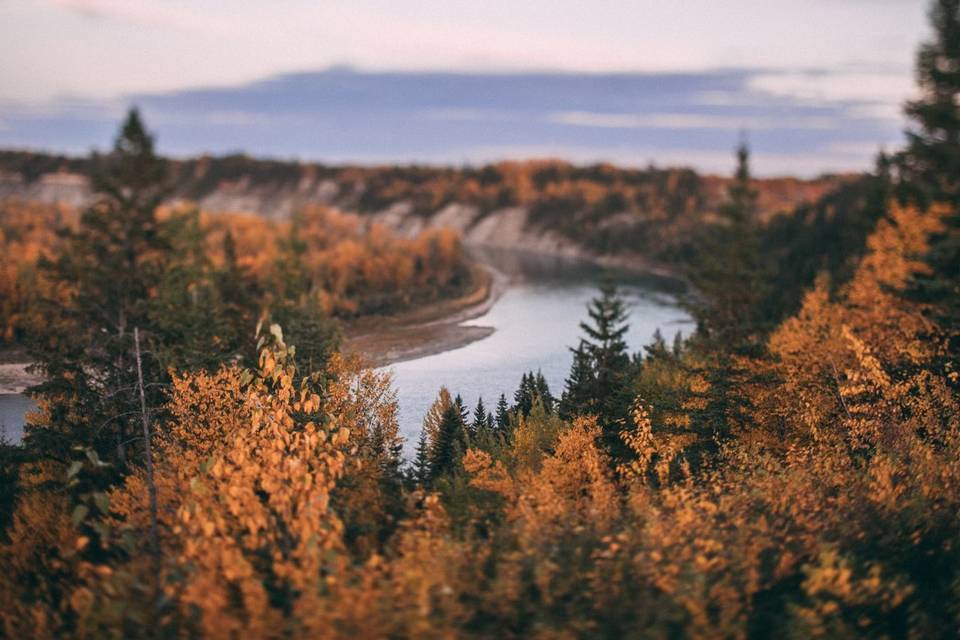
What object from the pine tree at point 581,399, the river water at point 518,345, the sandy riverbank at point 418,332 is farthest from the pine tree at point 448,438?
the sandy riverbank at point 418,332

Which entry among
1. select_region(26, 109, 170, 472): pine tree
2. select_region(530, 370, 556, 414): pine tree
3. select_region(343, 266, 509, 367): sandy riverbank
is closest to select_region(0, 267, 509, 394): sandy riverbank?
select_region(343, 266, 509, 367): sandy riverbank

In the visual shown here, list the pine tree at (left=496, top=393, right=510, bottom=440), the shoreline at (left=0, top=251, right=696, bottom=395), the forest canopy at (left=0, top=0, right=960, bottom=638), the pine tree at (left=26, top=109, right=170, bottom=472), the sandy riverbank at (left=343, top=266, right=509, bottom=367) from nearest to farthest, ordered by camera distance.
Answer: the forest canopy at (left=0, top=0, right=960, bottom=638)
the pine tree at (left=26, top=109, right=170, bottom=472)
the pine tree at (left=496, top=393, right=510, bottom=440)
the shoreline at (left=0, top=251, right=696, bottom=395)
the sandy riverbank at (left=343, top=266, right=509, bottom=367)

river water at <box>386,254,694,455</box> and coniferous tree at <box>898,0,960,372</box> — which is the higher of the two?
coniferous tree at <box>898,0,960,372</box>

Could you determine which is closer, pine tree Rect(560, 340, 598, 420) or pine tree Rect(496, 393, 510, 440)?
pine tree Rect(560, 340, 598, 420)

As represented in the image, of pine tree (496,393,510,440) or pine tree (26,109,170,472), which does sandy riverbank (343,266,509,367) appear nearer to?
pine tree (26,109,170,472)

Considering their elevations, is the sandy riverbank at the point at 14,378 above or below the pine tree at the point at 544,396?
below

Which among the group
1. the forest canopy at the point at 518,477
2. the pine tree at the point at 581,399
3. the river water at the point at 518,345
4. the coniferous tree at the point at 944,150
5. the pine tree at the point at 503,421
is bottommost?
the river water at the point at 518,345

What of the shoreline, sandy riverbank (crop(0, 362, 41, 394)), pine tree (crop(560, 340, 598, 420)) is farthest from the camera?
the shoreline

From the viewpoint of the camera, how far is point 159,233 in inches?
1869

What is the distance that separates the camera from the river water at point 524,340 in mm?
51000

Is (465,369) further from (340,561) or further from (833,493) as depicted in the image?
(340,561)

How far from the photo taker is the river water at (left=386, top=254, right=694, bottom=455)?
51.0m

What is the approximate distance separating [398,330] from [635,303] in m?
34.7

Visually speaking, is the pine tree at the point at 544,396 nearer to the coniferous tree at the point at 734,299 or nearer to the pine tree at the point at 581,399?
the pine tree at the point at 581,399
